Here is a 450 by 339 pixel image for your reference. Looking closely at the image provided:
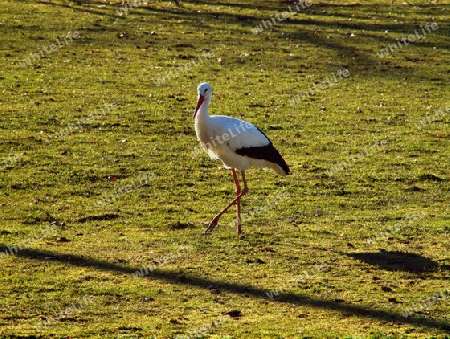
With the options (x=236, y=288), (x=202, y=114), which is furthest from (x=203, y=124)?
(x=236, y=288)

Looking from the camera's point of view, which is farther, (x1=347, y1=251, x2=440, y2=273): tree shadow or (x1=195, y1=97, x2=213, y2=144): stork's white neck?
(x1=195, y1=97, x2=213, y2=144): stork's white neck

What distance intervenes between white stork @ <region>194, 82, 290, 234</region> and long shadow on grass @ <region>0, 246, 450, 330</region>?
176cm

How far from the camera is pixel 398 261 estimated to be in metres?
9.61

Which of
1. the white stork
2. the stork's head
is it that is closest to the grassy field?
the white stork

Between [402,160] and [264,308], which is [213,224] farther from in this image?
[402,160]

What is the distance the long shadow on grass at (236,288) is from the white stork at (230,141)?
5.78 ft

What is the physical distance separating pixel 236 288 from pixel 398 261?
208 cm

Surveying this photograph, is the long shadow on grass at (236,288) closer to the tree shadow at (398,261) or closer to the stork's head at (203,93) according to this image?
the tree shadow at (398,261)

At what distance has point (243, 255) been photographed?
9.82 meters

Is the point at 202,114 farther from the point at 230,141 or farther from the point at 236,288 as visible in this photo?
the point at 236,288

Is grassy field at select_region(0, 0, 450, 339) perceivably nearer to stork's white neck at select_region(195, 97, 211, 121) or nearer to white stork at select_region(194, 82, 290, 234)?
white stork at select_region(194, 82, 290, 234)

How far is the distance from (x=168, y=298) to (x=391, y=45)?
14.8 meters

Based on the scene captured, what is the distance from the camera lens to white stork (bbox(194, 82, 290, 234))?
10953 millimetres

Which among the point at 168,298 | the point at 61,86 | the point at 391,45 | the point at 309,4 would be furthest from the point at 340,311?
the point at 309,4
